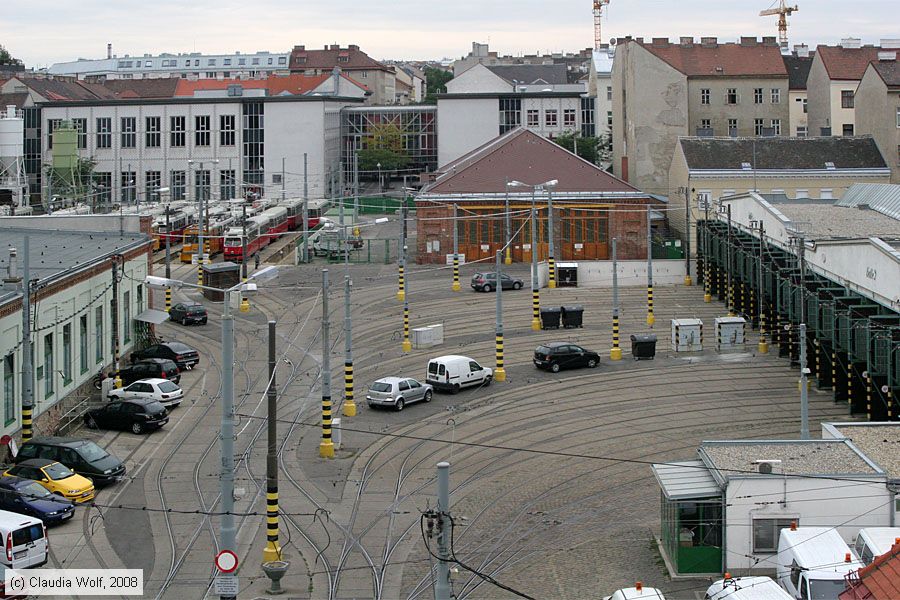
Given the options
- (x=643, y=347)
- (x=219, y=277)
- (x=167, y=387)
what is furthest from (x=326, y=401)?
(x=219, y=277)

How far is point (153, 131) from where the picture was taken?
10369cm

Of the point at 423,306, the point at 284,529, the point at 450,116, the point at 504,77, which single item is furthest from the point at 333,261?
the point at 504,77

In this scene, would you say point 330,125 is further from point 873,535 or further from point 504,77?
point 873,535

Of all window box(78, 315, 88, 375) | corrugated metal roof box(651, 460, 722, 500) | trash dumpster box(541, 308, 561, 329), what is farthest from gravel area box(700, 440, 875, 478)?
trash dumpster box(541, 308, 561, 329)

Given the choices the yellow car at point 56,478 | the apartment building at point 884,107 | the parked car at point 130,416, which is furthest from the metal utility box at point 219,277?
the apartment building at point 884,107

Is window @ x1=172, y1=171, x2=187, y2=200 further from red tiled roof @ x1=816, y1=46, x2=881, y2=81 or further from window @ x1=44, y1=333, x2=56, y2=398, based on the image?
window @ x1=44, y1=333, x2=56, y2=398

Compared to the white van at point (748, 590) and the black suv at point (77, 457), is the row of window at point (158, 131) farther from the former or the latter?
the white van at point (748, 590)

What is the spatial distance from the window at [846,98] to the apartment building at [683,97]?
5.90 meters

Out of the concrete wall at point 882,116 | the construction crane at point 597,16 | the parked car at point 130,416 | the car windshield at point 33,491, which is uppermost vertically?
the construction crane at point 597,16

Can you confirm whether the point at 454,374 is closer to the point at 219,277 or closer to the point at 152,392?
the point at 152,392

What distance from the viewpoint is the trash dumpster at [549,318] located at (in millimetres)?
53219

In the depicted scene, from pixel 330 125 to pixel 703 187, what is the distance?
43.4 metres

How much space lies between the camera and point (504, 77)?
127250 millimetres

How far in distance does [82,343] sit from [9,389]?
7446mm
